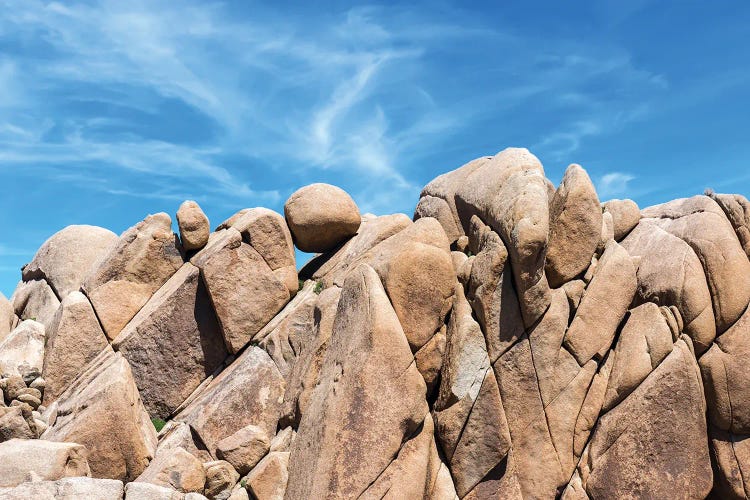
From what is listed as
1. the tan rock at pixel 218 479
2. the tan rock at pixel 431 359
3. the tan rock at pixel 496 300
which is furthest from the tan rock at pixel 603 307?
the tan rock at pixel 218 479

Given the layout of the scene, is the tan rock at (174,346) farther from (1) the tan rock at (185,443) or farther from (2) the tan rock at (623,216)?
(2) the tan rock at (623,216)

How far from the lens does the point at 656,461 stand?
2402 cm

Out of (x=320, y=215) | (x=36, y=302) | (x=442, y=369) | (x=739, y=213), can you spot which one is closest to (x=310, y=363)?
(x=442, y=369)

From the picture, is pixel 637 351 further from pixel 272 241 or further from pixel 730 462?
pixel 272 241

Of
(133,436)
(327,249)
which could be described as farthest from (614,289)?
(133,436)

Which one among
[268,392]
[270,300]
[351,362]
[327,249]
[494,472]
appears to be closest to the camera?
[351,362]

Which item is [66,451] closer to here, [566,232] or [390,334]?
[390,334]

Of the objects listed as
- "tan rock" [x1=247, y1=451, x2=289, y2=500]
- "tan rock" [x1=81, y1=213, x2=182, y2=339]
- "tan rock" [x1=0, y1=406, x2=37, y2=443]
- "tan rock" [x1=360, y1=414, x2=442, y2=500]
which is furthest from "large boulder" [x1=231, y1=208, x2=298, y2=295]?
"tan rock" [x1=0, y1=406, x2=37, y2=443]

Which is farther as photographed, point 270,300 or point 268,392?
point 270,300

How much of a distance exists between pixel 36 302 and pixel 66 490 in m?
18.9

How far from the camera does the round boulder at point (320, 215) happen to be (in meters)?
31.0

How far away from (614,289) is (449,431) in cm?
741

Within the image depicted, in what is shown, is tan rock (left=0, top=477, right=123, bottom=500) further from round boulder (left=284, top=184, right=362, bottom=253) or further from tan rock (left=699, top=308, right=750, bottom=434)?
tan rock (left=699, top=308, right=750, bottom=434)

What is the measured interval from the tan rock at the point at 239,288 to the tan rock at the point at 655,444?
1281 cm
